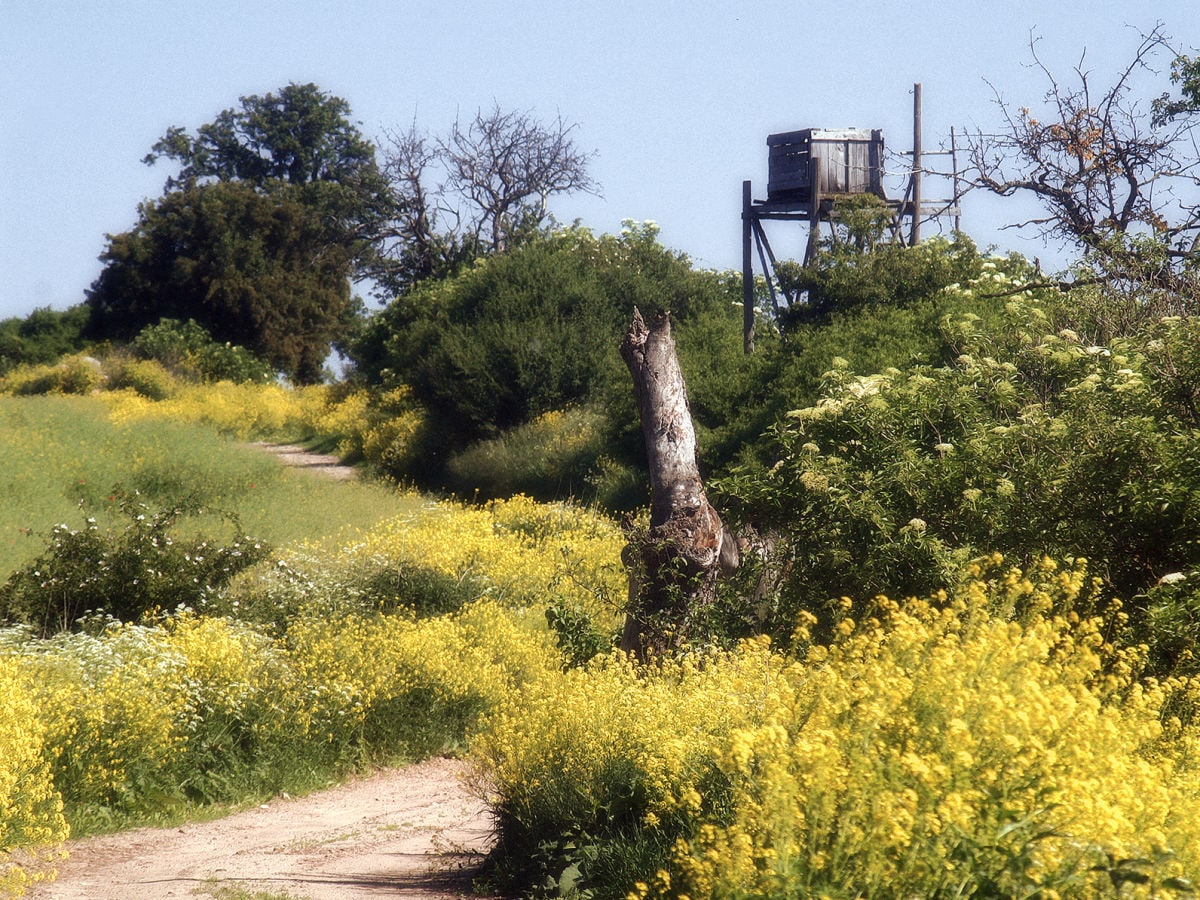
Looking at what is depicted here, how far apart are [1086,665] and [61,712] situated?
5.70m

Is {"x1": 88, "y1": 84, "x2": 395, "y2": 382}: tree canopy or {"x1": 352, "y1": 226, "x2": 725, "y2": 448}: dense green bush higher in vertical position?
{"x1": 88, "y1": 84, "x2": 395, "y2": 382}: tree canopy

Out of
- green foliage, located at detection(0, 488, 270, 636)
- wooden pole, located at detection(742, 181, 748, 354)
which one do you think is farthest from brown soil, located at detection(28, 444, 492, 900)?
wooden pole, located at detection(742, 181, 748, 354)

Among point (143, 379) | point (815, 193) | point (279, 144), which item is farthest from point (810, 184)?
point (279, 144)

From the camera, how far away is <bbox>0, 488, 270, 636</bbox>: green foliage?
10914 millimetres

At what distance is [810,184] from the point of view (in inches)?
834

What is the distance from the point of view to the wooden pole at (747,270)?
21344 mm

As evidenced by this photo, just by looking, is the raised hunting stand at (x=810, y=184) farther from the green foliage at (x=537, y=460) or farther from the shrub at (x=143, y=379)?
the shrub at (x=143, y=379)

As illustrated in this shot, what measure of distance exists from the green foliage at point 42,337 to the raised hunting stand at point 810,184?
3025 cm

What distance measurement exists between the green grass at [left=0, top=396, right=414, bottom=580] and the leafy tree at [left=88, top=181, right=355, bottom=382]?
18.2 meters

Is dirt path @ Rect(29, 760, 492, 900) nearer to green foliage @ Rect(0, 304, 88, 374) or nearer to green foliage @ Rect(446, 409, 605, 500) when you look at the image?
green foliage @ Rect(446, 409, 605, 500)

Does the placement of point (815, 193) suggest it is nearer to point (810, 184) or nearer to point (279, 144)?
point (810, 184)

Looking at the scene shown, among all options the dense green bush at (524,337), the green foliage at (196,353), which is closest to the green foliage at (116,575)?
the dense green bush at (524,337)

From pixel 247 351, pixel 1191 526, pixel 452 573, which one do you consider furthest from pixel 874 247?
pixel 247 351

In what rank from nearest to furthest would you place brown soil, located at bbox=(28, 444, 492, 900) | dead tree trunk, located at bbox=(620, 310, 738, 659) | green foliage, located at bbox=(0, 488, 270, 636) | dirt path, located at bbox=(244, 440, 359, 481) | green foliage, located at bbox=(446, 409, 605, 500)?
1. brown soil, located at bbox=(28, 444, 492, 900)
2. dead tree trunk, located at bbox=(620, 310, 738, 659)
3. green foliage, located at bbox=(0, 488, 270, 636)
4. green foliage, located at bbox=(446, 409, 605, 500)
5. dirt path, located at bbox=(244, 440, 359, 481)
